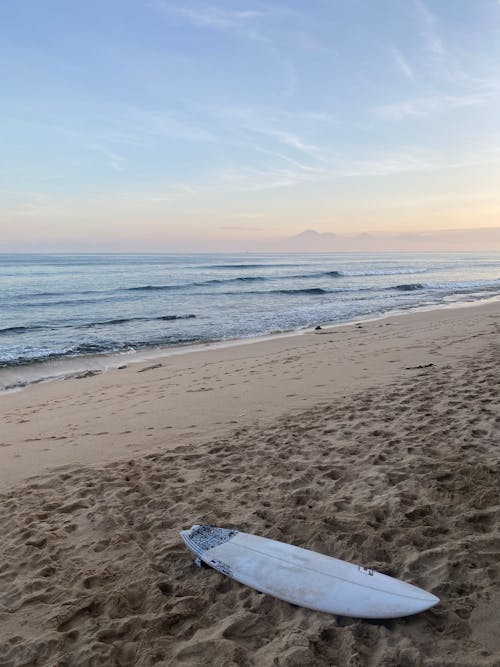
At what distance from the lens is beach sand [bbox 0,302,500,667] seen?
2662 millimetres

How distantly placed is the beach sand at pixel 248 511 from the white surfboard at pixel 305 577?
8cm

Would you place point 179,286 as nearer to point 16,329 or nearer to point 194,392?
point 16,329

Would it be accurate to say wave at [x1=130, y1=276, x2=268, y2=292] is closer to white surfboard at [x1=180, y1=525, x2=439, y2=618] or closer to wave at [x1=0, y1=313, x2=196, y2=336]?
wave at [x1=0, y1=313, x2=196, y2=336]

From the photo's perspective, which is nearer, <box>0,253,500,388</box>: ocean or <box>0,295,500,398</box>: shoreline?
<box>0,295,500,398</box>: shoreline

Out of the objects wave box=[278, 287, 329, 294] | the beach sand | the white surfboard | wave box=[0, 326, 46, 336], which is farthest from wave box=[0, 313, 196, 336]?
the white surfboard

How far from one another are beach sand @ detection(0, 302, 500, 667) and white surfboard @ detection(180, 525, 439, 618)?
78 mm

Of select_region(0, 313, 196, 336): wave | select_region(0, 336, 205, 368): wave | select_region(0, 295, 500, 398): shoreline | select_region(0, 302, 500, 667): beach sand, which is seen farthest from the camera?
select_region(0, 313, 196, 336): wave

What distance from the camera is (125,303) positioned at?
24531mm

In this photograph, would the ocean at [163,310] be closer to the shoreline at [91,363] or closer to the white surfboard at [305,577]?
the shoreline at [91,363]

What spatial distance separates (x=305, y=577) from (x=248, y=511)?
1092mm

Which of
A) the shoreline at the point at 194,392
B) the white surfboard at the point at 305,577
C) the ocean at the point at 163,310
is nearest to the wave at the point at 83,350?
the ocean at the point at 163,310

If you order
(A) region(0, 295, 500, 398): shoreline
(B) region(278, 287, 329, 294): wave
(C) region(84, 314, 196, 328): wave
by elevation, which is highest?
(B) region(278, 287, 329, 294): wave

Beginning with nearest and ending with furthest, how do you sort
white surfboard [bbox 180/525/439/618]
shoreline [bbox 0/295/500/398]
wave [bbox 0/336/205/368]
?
white surfboard [bbox 180/525/439/618] → shoreline [bbox 0/295/500/398] → wave [bbox 0/336/205/368]

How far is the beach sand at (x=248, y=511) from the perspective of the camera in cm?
266
